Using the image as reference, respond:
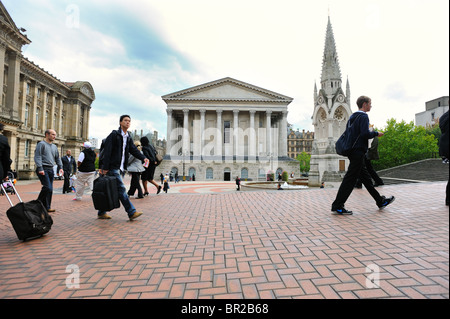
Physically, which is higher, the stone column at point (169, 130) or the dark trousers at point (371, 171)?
the stone column at point (169, 130)

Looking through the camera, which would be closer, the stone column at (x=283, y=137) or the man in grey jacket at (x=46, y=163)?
the man in grey jacket at (x=46, y=163)

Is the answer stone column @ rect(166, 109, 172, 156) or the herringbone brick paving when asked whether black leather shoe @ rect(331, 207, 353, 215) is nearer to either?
the herringbone brick paving

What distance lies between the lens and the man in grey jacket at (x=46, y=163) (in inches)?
229

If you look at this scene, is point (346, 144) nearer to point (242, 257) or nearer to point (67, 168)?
point (242, 257)

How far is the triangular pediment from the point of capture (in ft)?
170

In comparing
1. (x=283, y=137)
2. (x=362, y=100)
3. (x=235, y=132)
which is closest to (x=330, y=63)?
(x=283, y=137)

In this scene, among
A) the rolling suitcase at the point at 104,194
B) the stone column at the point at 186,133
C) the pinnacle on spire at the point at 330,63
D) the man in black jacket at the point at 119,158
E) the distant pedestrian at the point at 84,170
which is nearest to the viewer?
the rolling suitcase at the point at 104,194

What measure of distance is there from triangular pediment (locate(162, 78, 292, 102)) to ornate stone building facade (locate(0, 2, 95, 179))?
792 inches

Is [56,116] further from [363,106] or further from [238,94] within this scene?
[363,106]

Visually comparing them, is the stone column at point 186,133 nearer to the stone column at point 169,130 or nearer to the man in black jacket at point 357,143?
the stone column at point 169,130

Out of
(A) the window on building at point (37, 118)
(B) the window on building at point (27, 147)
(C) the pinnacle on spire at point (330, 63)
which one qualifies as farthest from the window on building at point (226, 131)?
(B) the window on building at point (27, 147)

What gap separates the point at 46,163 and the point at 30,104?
4402 centimetres

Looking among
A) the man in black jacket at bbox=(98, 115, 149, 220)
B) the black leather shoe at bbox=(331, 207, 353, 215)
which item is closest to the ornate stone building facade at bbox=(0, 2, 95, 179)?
the man in black jacket at bbox=(98, 115, 149, 220)

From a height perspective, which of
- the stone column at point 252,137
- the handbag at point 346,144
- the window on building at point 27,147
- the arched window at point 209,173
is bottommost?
the arched window at point 209,173
